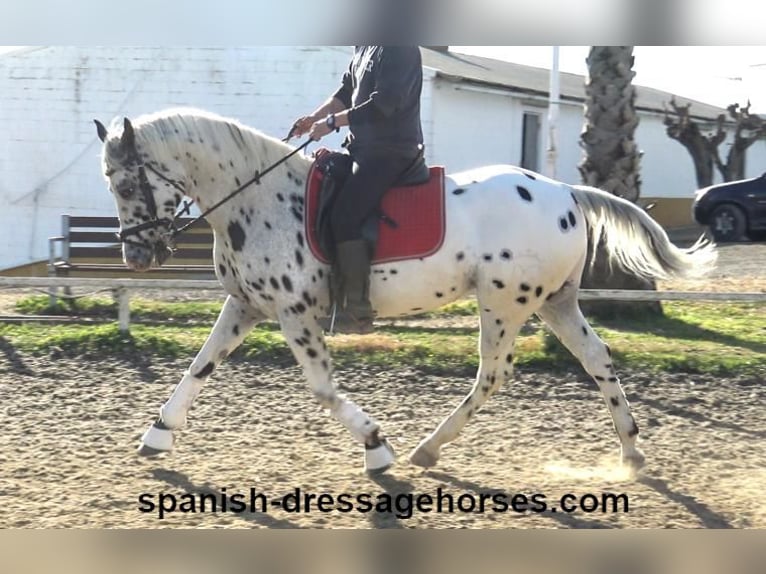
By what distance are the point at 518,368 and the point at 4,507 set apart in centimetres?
457

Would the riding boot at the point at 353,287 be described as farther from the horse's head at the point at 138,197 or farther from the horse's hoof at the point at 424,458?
the horse's head at the point at 138,197

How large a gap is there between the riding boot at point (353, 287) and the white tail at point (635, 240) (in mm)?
1431

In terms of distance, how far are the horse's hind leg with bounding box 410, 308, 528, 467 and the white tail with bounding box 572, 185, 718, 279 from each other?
2.60ft

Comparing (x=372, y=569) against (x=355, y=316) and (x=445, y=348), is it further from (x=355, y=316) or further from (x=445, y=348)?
(x=445, y=348)

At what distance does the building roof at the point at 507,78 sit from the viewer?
20.3 m

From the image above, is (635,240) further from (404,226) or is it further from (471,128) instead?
(471,128)

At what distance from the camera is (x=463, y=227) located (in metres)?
5.31

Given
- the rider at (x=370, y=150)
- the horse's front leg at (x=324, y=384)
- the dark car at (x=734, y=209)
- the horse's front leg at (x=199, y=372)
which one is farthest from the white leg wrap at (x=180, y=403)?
the dark car at (x=734, y=209)

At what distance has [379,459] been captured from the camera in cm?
534

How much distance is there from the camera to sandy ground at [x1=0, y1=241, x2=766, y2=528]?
15.9ft

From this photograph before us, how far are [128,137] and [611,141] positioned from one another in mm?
6540

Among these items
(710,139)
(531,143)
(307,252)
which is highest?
(710,139)

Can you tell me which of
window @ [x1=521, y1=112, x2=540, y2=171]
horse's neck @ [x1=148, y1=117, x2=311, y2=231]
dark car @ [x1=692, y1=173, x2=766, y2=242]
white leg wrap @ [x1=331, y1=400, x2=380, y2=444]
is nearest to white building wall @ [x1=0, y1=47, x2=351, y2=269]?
window @ [x1=521, y1=112, x2=540, y2=171]

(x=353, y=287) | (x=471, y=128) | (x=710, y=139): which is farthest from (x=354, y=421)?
(x=710, y=139)
